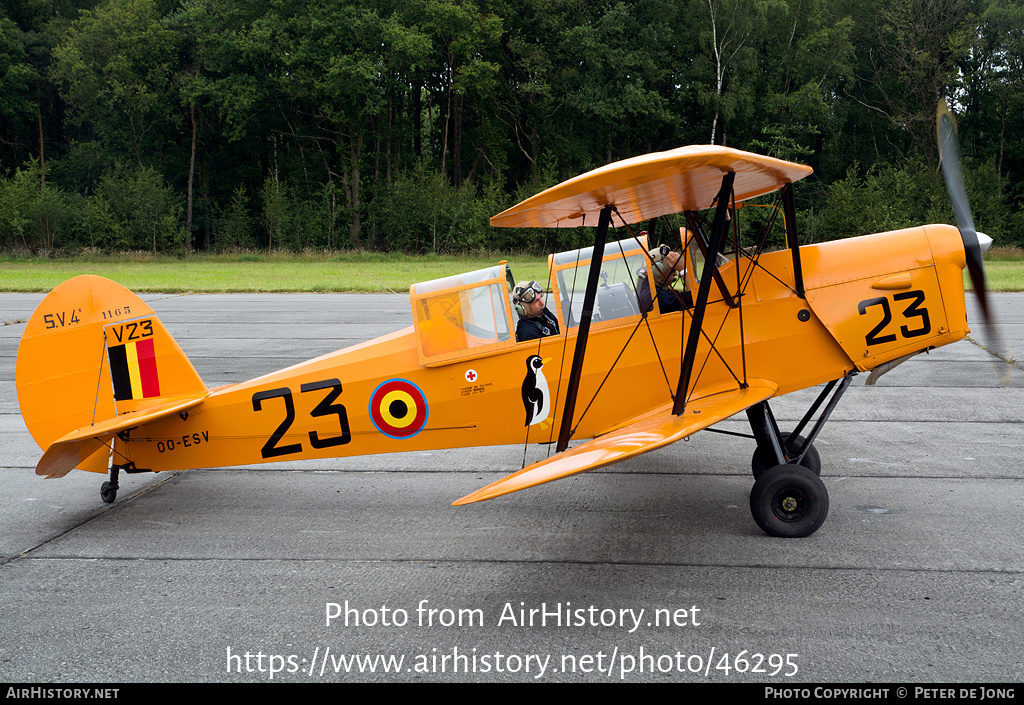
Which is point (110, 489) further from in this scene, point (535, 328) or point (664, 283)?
point (664, 283)

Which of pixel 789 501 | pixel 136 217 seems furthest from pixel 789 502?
pixel 136 217

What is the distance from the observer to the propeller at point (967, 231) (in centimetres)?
518

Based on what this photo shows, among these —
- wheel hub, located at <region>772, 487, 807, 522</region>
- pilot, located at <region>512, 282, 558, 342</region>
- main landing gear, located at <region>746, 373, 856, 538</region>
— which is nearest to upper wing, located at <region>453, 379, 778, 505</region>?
main landing gear, located at <region>746, 373, 856, 538</region>

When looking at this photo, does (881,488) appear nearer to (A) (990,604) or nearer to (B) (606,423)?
(A) (990,604)

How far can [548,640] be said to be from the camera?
13.4ft

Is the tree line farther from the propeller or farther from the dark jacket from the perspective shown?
the dark jacket

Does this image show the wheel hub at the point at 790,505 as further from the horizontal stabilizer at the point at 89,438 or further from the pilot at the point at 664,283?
the horizontal stabilizer at the point at 89,438

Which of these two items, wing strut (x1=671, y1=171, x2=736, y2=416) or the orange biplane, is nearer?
wing strut (x1=671, y1=171, x2=736, y2=416)

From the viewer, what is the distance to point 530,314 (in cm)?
578

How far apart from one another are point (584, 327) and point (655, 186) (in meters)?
1.03

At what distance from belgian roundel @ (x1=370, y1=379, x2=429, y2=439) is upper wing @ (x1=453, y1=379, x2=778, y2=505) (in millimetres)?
1331

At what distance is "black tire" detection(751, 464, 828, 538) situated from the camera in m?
5.14

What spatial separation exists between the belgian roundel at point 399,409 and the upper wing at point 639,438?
4.37 ft

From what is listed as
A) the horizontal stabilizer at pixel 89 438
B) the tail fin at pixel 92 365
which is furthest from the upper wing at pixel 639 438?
the tail fin at pixel 92 365
